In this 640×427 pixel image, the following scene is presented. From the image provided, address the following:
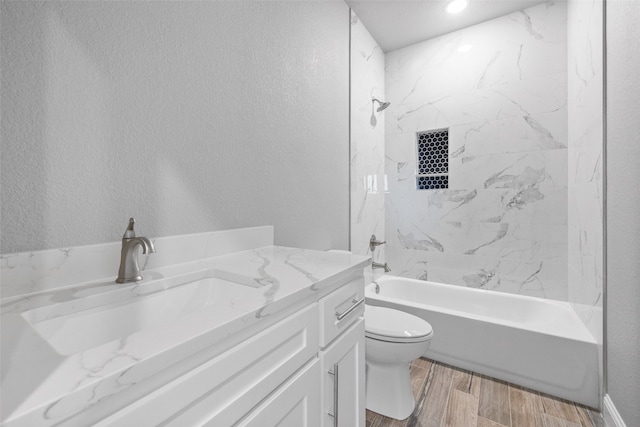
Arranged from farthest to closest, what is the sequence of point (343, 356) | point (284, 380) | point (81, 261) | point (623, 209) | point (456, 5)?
point (456, 5)
point (623, 209)
point (343, 356)
point (81, 261)
point (284, 380)

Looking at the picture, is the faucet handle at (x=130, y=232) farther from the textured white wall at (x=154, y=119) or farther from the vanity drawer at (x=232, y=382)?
the vanity drawer at (x=232, y=382)

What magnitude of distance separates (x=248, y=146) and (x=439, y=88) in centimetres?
214

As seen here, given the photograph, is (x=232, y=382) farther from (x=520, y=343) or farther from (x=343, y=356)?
(x=520, y=343)

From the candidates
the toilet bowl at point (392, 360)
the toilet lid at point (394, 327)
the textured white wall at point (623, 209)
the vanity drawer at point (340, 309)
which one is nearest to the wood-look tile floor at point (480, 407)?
the toilet bowl at point (392, 360)

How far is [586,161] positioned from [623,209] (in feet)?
2.13

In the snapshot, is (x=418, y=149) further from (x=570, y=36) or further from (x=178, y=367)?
(x=178, y=367)

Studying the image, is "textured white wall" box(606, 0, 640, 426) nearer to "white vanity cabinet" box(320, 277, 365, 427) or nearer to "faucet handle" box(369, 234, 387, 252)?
"white vanity cabinet" box(320, 277, 365, 427)

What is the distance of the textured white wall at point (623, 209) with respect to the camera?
3.77 feet

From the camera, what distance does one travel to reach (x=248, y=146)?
1357mm

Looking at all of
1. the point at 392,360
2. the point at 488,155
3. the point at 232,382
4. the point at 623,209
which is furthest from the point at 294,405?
the point at 488,155

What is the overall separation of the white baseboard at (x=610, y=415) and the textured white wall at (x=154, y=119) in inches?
66.2

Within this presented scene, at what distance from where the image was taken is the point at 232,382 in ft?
1.87

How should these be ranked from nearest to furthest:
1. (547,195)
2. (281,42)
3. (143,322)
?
(143,322), (281,42), (547,195)

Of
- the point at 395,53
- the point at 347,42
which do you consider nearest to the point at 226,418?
the point at 347,42
